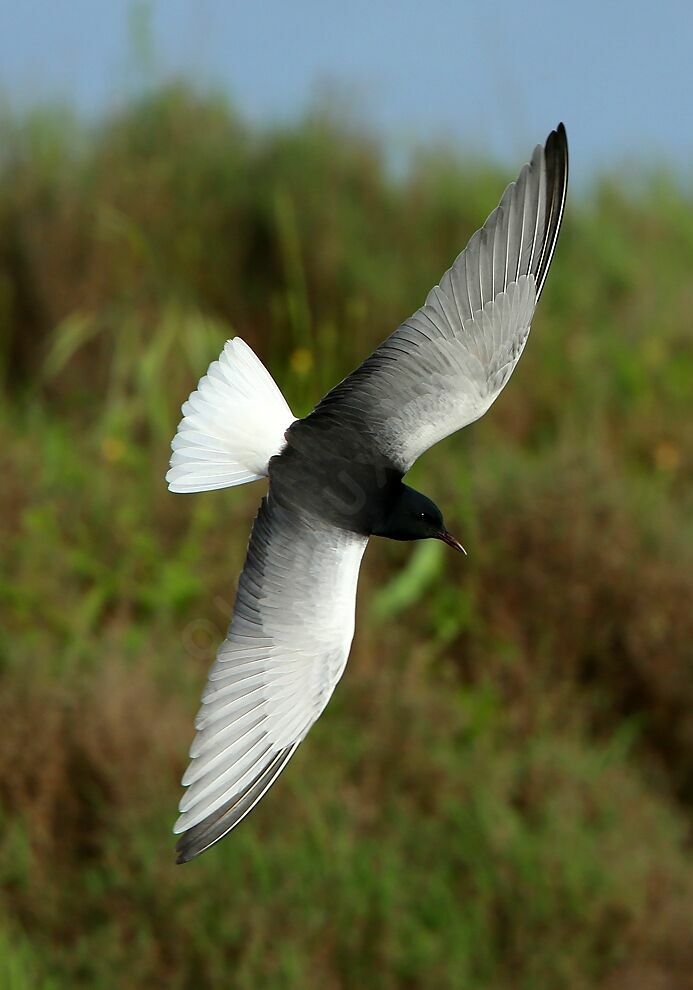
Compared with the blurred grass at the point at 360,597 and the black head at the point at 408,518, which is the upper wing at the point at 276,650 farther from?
the blurred grass at the point at 360,597

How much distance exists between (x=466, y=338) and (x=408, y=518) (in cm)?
23

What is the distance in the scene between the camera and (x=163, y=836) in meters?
4.15

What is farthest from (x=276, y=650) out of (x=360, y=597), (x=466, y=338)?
(x=360, y=597)

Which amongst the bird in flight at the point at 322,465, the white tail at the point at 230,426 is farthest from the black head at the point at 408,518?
the white tail at the point at 230,426

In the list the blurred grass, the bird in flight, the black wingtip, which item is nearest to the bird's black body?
the bird in flight

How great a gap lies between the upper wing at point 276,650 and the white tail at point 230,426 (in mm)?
62

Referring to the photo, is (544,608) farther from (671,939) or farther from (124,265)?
(124,265)

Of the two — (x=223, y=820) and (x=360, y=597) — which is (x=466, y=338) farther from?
(x=360, y=597)

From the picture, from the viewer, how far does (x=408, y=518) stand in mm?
1894

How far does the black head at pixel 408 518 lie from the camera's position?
73.5 inches

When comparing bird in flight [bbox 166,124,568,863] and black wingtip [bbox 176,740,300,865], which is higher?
bird in flight [bbox 166,124,568,863]

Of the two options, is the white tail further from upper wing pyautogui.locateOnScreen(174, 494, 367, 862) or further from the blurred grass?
the blurred grass

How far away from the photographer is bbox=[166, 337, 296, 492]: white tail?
1.85 metres

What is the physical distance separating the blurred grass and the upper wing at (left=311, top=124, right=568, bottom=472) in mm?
1226
